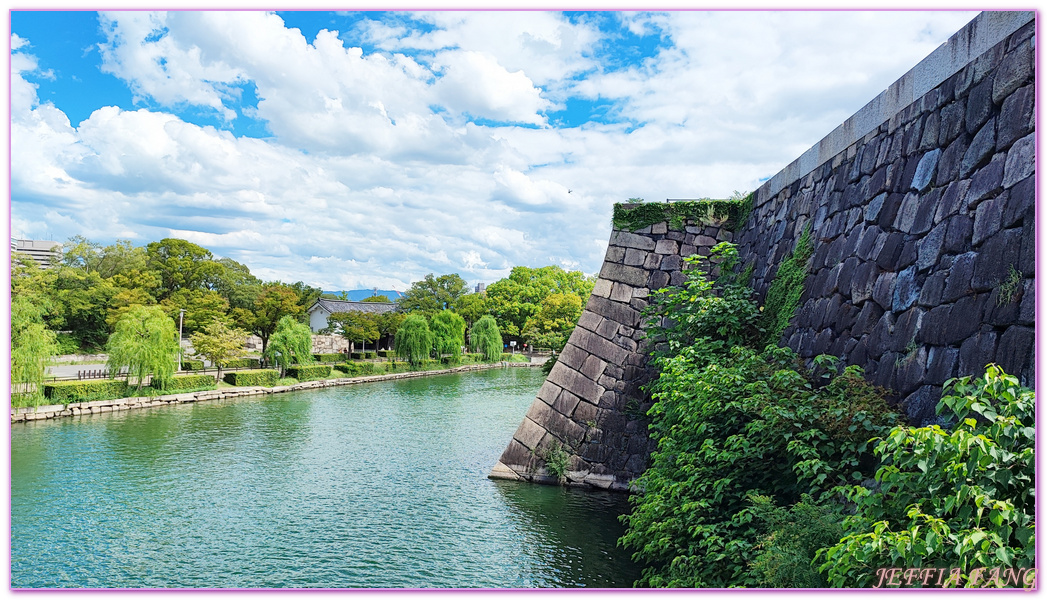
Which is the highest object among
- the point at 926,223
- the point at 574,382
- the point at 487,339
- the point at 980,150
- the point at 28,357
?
the point at 980,150

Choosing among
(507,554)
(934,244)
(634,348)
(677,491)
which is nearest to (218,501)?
(507,554)

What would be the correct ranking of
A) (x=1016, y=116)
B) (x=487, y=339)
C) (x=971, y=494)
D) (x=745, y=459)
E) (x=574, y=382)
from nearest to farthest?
1. (x=971, y=494)
2. (x=1016, y=116)
3. (x=745, y=459)
4. (x=574, y=382)
5. (x=487, y=339)

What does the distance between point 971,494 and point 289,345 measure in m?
27.2

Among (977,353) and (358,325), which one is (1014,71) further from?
(358,325)

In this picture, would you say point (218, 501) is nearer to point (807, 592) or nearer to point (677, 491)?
point (677, 491)

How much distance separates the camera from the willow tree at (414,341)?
33469 mm

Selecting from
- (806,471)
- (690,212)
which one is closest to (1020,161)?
(806,471)

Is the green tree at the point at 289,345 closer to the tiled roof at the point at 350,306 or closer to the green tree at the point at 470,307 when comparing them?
the tiled roof at the point at 350,306

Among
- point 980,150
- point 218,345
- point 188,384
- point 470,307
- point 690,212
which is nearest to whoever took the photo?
point 980,150

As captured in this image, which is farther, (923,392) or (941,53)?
(941,53)

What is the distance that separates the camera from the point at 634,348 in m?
9.07

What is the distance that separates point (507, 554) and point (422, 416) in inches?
445

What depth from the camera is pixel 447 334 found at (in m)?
35.9

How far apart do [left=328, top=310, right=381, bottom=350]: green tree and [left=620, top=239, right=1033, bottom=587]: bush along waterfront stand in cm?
2959
